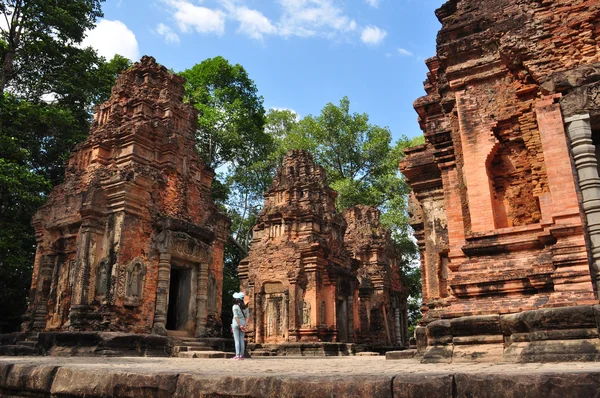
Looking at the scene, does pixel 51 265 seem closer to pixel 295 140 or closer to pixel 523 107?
pixel 523 107

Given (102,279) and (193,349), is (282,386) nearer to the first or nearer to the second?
(193,349)

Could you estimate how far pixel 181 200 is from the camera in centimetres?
1201

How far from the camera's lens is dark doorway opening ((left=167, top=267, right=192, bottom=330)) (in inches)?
452

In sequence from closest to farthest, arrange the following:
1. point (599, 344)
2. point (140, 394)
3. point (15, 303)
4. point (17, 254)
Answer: point (140, 394) → point (599, 344) → point (17, 254) → point (15, 303)

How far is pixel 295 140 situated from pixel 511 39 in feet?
75.8

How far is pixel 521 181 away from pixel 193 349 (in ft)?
24.4

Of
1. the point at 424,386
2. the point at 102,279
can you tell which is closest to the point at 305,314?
the point at 102,279

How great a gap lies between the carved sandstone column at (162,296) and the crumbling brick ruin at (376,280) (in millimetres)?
11016

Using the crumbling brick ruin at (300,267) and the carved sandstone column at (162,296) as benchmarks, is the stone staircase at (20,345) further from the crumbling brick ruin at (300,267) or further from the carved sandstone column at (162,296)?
the crumbling brick ruin at (300,267)

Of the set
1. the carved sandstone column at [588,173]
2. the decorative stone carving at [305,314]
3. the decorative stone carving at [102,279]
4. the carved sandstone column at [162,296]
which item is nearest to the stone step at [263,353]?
the decorative stone carving at [305,314]

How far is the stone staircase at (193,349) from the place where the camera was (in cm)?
929

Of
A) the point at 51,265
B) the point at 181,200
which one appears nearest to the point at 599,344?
the point at 181,200

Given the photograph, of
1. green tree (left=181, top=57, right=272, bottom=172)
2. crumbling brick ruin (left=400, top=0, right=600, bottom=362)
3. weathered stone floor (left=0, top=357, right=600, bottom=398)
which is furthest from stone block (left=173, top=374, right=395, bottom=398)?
green tree (left=181, top=57, right=272, bottom=172)

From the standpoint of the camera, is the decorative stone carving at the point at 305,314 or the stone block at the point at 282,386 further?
the decorative stone carving at the point at 305,314
